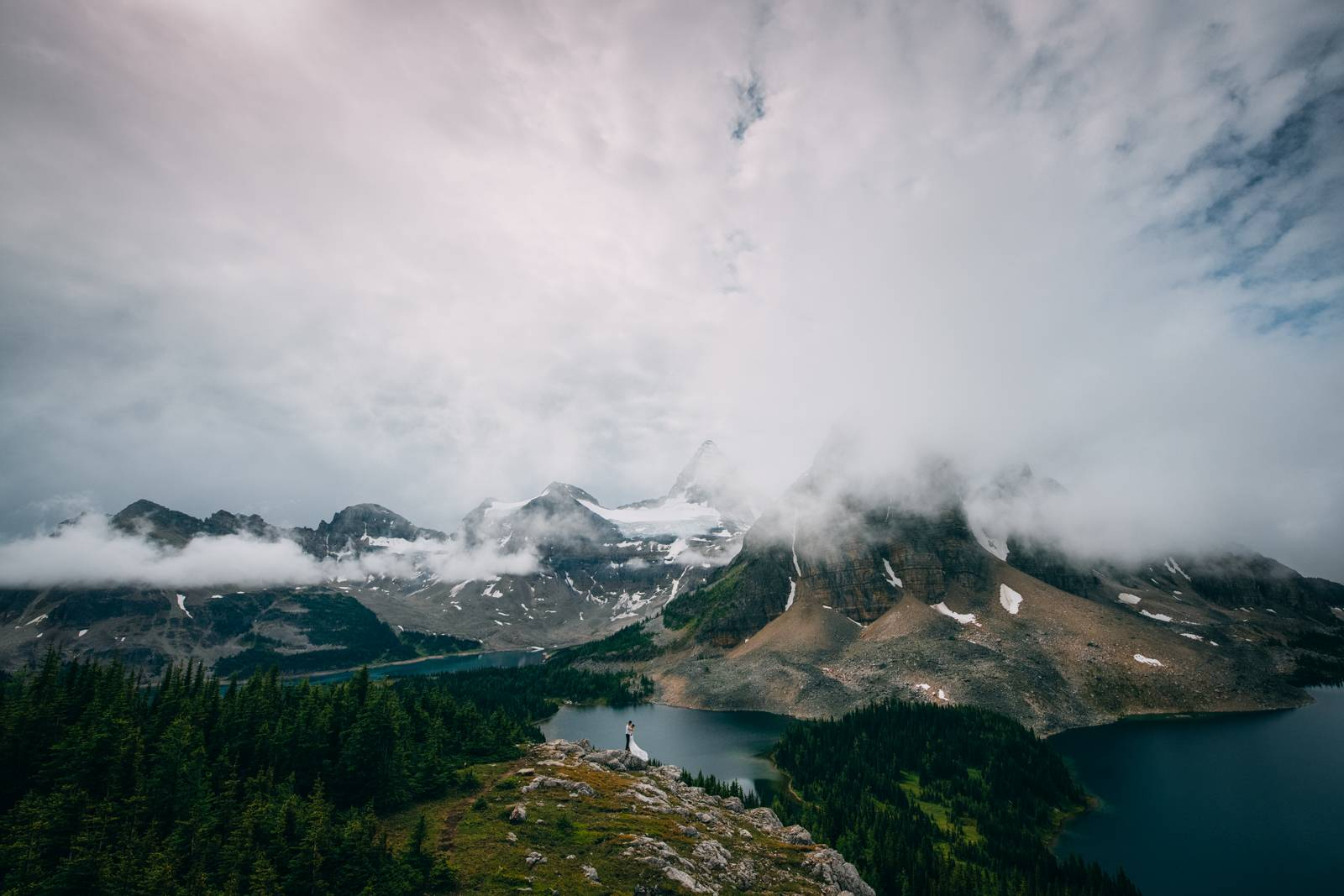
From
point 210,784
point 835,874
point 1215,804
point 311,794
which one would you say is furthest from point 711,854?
point 1215,804

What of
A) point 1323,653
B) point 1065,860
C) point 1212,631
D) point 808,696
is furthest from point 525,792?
point 1323,653

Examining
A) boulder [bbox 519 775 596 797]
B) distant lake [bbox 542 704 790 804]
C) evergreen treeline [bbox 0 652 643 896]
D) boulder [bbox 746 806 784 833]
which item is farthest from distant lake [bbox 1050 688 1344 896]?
evergreen treeline [bbox 0 652 643 896]

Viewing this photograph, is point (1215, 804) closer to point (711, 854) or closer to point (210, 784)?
point (711, 854)

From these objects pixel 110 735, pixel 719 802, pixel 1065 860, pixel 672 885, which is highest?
pixel 110 735

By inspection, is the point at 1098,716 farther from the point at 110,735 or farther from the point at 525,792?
the point at 110,735


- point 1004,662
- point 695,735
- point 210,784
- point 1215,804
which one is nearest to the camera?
point 210,784

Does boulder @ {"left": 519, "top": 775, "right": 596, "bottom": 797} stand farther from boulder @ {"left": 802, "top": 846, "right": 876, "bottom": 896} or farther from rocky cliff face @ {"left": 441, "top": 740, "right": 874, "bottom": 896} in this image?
boulder @ {"left": 802, "top": 846, "right": 876, "bottom": 896}
